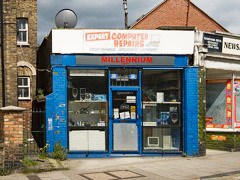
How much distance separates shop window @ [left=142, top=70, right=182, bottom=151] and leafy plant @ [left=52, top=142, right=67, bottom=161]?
2728 mm

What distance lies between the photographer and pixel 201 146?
12469mm

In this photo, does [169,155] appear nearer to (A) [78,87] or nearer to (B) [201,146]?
(B) [201,146]

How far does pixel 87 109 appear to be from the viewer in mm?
12305

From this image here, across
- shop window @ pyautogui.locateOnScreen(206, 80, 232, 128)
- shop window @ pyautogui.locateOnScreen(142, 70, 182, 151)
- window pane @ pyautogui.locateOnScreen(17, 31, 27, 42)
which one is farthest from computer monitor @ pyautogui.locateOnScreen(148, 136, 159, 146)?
window pane @ pyautogui.locateOnScreen(17, 31, 27, 42)

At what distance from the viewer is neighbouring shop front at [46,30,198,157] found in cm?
1195

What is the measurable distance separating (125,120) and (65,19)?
16.8 ft

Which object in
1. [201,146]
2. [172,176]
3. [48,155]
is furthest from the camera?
[201,146]

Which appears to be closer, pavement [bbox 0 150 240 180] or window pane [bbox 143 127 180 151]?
pavement [bbox 0 150 240 180]

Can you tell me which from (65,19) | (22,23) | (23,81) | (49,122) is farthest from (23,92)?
(49,122)

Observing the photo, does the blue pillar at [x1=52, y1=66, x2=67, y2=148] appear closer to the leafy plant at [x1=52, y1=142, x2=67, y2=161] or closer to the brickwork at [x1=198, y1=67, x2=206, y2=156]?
the leafy plant at [x1=52, y1=142, x2=67, y2=161]

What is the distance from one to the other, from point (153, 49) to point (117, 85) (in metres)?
1.74

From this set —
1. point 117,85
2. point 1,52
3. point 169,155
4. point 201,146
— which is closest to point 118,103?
point 117,85

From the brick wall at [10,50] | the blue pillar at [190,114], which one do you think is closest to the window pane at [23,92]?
the brick wall at [10,50]

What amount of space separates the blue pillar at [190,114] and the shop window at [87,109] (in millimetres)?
2745
